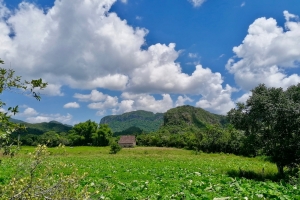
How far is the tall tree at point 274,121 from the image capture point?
21.1 m

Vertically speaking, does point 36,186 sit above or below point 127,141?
below

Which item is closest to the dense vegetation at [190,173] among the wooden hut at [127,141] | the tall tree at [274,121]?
the tall tree at [274,121]

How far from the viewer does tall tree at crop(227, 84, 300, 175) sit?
2111 centimetres

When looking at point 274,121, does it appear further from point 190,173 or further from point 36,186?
point 36,186

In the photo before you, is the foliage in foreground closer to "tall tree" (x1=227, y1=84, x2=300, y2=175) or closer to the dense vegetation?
the dense vegetation

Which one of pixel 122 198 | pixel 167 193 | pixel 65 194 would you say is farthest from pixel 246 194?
pixel 65 194

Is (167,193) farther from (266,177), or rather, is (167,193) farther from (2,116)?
(266,177)

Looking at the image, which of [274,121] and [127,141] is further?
[127,141]

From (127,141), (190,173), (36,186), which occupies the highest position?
(127,141)

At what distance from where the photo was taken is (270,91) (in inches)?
901

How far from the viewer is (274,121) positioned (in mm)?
21344

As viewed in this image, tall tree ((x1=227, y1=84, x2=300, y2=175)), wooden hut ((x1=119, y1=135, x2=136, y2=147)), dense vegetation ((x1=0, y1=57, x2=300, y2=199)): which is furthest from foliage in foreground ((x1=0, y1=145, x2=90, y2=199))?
wooden hut ((x1=119, y1=135, x2=136, y2=147))

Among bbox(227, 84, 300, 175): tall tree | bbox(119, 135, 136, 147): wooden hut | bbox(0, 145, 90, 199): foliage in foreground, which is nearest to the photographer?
bbox(0, 145, 90, 199): foliage in foreground

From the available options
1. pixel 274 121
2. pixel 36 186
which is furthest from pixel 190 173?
pixel 36 186
